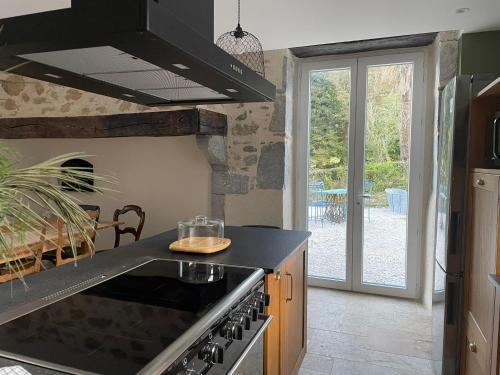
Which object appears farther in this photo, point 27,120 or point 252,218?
point 27,120

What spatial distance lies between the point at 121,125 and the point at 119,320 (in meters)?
2.84

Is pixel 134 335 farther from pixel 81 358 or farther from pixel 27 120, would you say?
pixel 27 120

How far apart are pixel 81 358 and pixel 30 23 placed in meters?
0.89

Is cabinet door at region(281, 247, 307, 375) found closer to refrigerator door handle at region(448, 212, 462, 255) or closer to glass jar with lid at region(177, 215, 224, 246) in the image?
glass jar with lid at region(177, 215, 224, 246)

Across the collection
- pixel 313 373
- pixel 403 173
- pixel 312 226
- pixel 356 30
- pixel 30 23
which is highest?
pixel 356 30

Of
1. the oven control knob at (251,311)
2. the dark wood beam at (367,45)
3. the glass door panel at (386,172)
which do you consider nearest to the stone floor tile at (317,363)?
the oven control knob at (251,311)

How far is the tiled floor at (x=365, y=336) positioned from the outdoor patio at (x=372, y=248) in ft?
0.81

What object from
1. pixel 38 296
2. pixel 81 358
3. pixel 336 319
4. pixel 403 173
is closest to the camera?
pixel 81 358

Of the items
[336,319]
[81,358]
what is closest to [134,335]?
[81,358]

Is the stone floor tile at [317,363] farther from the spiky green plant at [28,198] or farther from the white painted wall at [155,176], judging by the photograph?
the spiky green plant at [28,198]

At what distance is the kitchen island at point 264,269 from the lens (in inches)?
60.5

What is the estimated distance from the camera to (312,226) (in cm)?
408

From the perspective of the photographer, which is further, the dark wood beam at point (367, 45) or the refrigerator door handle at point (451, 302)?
the dark wood beam at point (367, 45)

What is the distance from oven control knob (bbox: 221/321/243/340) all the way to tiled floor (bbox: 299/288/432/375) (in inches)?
53.7
